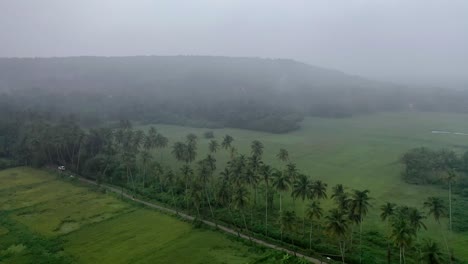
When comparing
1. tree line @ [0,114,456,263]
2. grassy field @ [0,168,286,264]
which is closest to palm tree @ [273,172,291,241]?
tree line @ [0,114,456,263]

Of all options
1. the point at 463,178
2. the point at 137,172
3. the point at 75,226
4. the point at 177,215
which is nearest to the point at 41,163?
the point at 137,172

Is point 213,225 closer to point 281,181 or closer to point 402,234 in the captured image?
point 281,181

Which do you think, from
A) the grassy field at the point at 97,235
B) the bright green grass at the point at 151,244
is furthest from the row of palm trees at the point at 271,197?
the grassy field at the point at 97,235

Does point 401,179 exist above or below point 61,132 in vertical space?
below

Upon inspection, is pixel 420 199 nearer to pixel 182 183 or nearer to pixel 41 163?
pixel 182 183

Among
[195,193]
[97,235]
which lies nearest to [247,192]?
[195,193]

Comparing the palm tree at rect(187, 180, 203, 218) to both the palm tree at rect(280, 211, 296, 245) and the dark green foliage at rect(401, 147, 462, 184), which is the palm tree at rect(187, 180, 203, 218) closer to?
the palm tree at rect(280, 211, 296, 245)
